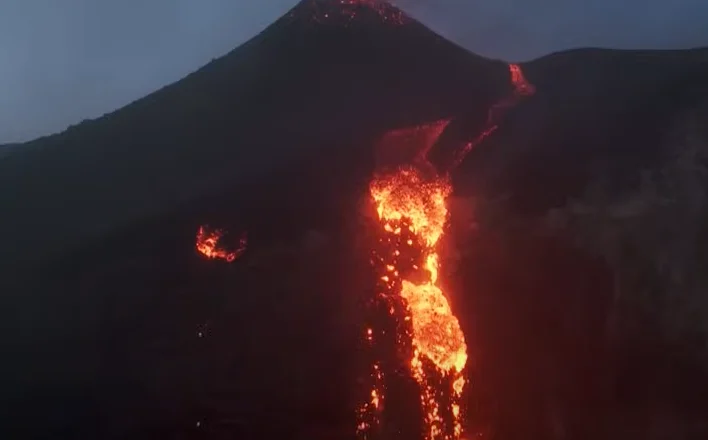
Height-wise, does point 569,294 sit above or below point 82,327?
above

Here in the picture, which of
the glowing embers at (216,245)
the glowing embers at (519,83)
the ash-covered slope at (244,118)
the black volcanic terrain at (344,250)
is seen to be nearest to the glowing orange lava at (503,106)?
the glowing embers at (519,83)

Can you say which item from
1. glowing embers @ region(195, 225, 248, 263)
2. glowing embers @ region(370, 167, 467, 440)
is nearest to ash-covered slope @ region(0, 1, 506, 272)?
glowing embers @ region(195, 225, 248, 263)

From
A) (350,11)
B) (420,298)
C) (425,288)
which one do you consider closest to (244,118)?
(350,11)

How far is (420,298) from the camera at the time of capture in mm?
12578

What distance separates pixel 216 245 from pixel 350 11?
7.29m

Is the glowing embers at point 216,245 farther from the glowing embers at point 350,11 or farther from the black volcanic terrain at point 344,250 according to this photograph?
the glowing embers at point 350,11

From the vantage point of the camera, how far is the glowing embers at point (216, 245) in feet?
47.9

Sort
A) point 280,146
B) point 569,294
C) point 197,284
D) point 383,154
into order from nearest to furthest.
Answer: point 569,294 < point 197,284 < point 383,154 < point 280,146

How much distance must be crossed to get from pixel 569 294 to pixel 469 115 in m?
4.91

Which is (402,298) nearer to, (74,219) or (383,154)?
(383,154)

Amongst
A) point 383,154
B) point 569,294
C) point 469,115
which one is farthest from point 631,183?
point 383,154

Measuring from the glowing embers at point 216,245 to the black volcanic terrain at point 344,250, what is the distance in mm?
193

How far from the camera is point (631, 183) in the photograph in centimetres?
1355

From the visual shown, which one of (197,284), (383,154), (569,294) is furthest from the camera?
(383,154)
